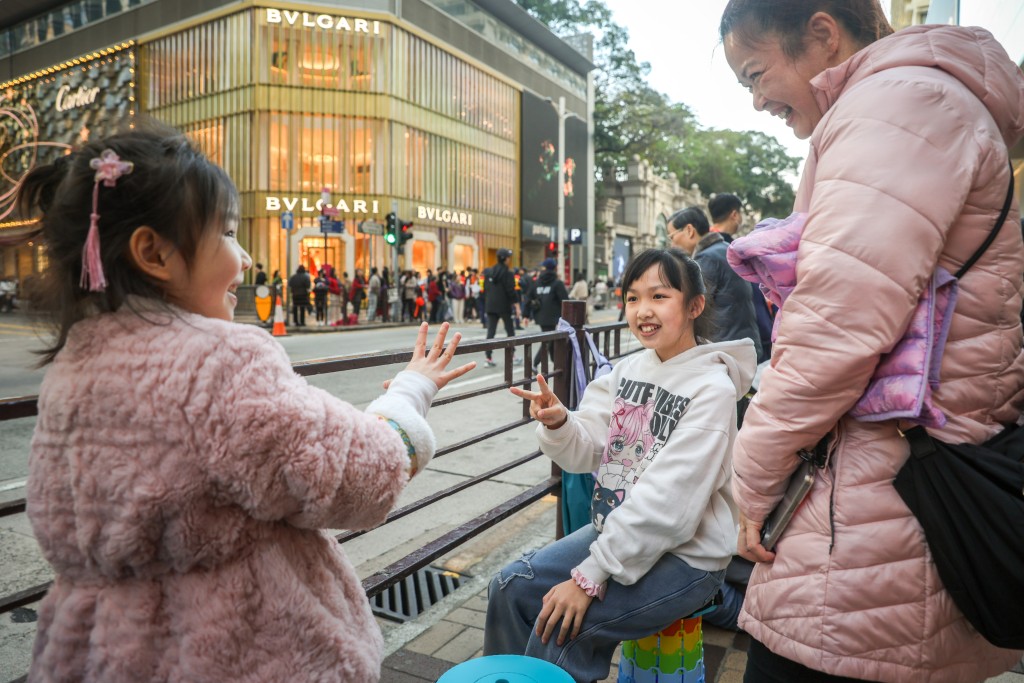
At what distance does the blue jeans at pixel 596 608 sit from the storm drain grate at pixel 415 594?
1.27 metres

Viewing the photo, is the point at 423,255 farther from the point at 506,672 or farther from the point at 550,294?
the point at 506,672

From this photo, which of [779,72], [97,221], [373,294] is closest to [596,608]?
[779,72]

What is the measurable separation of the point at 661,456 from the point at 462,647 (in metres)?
1.39

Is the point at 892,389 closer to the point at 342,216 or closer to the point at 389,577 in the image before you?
the point at 389,577

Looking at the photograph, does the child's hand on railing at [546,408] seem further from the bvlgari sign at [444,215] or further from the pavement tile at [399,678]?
the bvlgari sign at [444,215]

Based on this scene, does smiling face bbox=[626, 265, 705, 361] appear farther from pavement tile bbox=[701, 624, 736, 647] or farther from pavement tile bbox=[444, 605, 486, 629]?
pavement tile bbox=[444, 605, 486, 629]

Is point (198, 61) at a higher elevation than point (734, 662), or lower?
higher

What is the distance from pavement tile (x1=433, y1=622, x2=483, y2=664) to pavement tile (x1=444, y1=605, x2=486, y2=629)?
5 centimetres

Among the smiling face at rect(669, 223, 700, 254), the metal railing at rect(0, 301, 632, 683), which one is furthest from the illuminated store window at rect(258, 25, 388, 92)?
the metal railing at rect(0, 301, 632, 683)

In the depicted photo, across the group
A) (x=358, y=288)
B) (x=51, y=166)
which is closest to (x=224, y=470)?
(x=51, y=166)

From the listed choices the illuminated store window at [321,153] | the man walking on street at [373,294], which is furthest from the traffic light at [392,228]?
the illuminated store window at [321,153]

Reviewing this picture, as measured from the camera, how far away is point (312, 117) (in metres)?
30.4

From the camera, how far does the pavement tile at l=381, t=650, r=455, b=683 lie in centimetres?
265

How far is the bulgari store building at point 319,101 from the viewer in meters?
29.7
